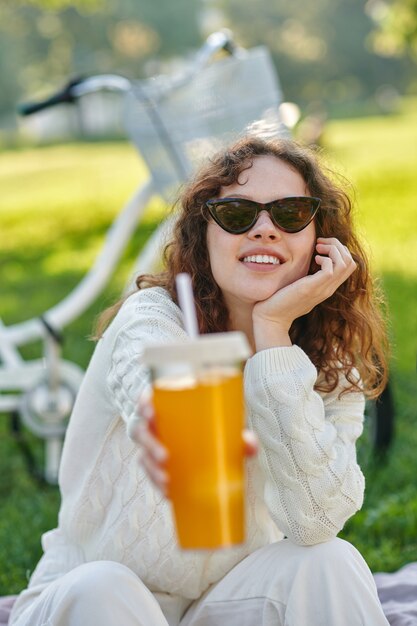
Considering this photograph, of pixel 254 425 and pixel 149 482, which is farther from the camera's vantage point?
pixel 149 482

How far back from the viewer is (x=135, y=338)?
2.04 metres

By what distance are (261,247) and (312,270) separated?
0.80 feet

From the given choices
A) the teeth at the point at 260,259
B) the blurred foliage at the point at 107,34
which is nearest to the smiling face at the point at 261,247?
the teeth at the point at 260,259

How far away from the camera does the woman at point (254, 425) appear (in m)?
2.06

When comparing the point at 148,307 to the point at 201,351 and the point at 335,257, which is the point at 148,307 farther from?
the point at 201,351

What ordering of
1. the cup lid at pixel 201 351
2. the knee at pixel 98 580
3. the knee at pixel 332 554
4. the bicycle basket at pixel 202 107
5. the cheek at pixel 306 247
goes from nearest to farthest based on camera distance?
the cup lid at pixel 201 351, the knee at pixel 98 580, the knee at pixel 332 554, the cheek at pixel 306 247, the bicycle basket at pixel 202 107

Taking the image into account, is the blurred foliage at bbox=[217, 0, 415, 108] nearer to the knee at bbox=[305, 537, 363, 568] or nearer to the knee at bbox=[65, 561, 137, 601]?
the knee at bbox=[305, 537, 363, 568]

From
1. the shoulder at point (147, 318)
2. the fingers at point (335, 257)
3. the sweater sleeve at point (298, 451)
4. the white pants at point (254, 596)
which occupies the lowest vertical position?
the white pants at point (254, 596)

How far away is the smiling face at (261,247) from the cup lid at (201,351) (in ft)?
2.77

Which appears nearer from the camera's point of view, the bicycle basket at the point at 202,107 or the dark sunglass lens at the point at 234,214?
the dark sunglass lens at the point at 234,214

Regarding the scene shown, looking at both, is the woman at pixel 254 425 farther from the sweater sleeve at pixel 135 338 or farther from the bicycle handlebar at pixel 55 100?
the bicycle handlebar at pixel 55 100

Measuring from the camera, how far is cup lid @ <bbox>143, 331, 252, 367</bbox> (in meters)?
1.29

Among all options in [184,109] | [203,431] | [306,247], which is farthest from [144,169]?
[203,431]

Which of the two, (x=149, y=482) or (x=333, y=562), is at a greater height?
(x=149, y=482)
